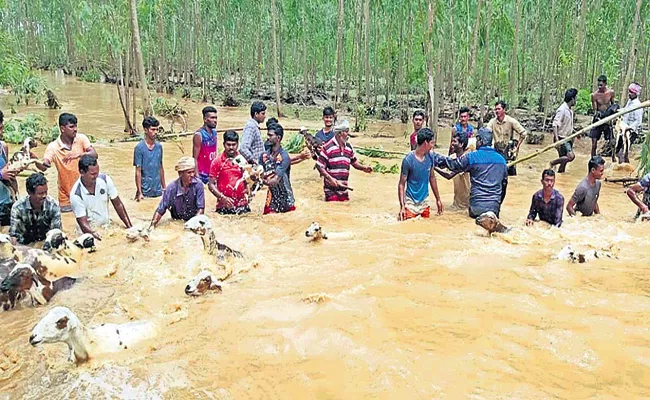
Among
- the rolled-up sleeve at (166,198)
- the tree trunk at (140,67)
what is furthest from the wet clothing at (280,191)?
Result: the tree trunk at (140,67)

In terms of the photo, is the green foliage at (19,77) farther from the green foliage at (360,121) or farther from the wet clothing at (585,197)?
the wet clothing at (585,197)

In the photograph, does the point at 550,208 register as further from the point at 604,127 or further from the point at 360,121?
the point at 360,121

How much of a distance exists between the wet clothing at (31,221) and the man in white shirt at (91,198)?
22cm

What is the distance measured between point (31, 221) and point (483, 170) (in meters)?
4.77

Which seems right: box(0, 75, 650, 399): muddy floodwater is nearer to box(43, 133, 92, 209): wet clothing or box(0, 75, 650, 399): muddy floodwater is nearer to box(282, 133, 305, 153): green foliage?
box(43, 133, 92, 209): wet clothing

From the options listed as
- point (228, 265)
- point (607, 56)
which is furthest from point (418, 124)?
point (607, 56)

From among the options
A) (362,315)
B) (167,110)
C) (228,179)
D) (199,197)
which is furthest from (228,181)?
(167,110)

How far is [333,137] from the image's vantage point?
7266 millimetres

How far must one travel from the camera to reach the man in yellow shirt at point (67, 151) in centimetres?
618

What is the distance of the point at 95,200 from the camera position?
575 cm

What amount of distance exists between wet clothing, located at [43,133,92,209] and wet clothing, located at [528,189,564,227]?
5.04 meters

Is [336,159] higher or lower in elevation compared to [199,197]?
higher

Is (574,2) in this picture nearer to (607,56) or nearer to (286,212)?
(607,56)

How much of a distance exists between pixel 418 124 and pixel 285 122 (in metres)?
9.73
